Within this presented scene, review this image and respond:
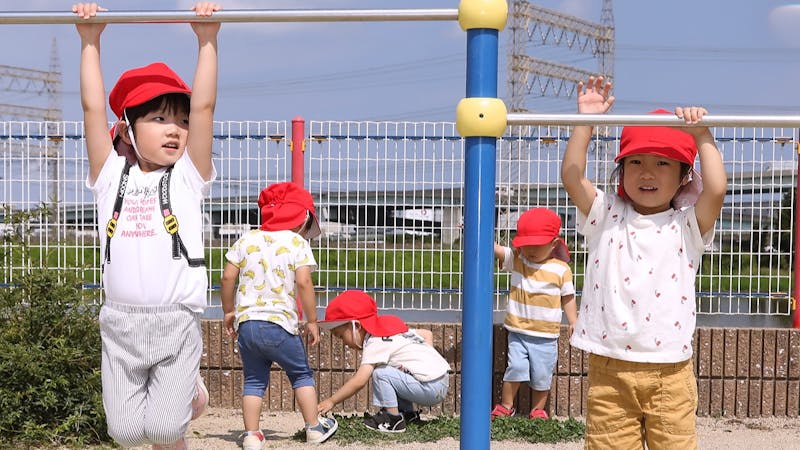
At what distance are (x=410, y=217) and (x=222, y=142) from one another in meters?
1.22

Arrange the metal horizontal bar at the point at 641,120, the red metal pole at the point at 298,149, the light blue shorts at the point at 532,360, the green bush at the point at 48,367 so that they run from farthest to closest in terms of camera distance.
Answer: the red metal pole at the point at 298,149 → the light blue shorts at the point at 532,360 → the green bush at the point at 48,367 → the metal horizontal bar at the point at 641,120

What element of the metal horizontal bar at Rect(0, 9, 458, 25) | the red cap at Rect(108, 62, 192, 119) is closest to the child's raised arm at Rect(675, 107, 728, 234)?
the metal horizontal bar at Rect(0, 9, 458, 25)

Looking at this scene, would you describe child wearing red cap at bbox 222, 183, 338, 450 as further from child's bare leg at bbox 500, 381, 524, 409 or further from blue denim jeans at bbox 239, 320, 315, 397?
child's bare leg at bbox 500, 381, 524, 409

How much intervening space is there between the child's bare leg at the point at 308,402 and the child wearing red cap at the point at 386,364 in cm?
13

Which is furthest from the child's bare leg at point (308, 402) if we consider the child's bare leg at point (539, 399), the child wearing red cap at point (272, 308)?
the child's bare leg at point (539, 399)

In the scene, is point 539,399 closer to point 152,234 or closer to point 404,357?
point 404,357

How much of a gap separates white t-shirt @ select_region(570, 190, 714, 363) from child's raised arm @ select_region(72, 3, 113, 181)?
5.54 ft

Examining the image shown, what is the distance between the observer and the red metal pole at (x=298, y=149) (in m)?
6.16

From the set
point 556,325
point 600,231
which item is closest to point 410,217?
point 556,325

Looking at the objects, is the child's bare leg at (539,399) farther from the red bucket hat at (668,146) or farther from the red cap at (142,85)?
the red cap at (142,85)

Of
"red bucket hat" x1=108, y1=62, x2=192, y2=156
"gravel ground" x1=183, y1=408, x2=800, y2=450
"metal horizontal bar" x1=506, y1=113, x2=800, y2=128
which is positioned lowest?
"gravel ground" x1=183, y1=408, x2=800, y2=450

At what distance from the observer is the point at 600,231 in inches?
139

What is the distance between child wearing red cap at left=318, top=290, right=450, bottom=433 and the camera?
213 inches

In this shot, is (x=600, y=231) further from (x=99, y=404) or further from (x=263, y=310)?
(x=99, y=404)
